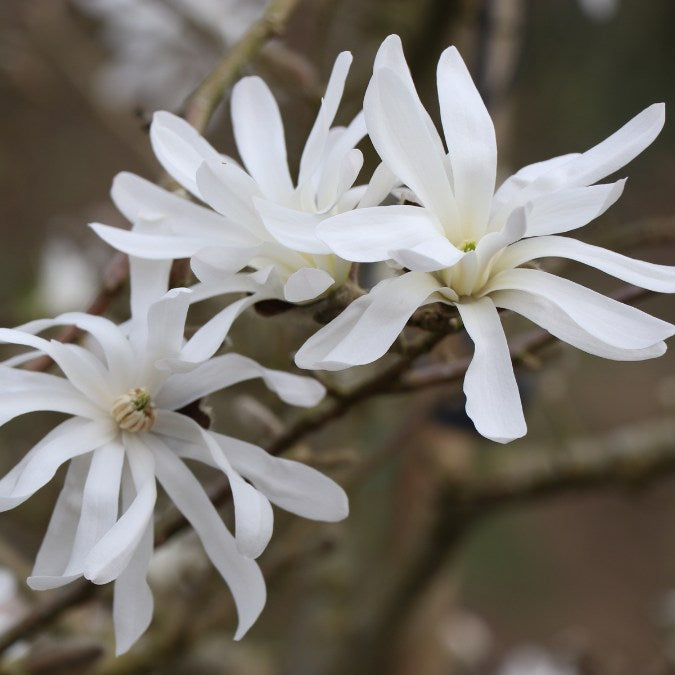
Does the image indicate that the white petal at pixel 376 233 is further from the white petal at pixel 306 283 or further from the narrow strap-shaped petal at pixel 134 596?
the narrow strap-shaped petal at pixel 134 596

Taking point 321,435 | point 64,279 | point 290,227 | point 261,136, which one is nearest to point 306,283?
point 290,227

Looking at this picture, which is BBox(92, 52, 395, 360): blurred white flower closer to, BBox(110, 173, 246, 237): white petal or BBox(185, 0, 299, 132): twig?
BBox(110, 173, 246, 237): white petal

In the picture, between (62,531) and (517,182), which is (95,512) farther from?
(517,182)

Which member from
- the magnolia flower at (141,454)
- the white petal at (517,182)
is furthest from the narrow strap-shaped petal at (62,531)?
the white petal at (517,182)

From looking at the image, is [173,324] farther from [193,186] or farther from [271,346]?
[271,346]

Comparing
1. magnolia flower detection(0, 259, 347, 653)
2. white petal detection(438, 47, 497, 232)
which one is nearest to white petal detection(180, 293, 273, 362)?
magnolia flower detection(0, 259, 347, 653)

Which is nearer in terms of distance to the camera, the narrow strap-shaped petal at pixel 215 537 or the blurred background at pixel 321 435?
the narrow strap-shaped petal at pixel 215 537
